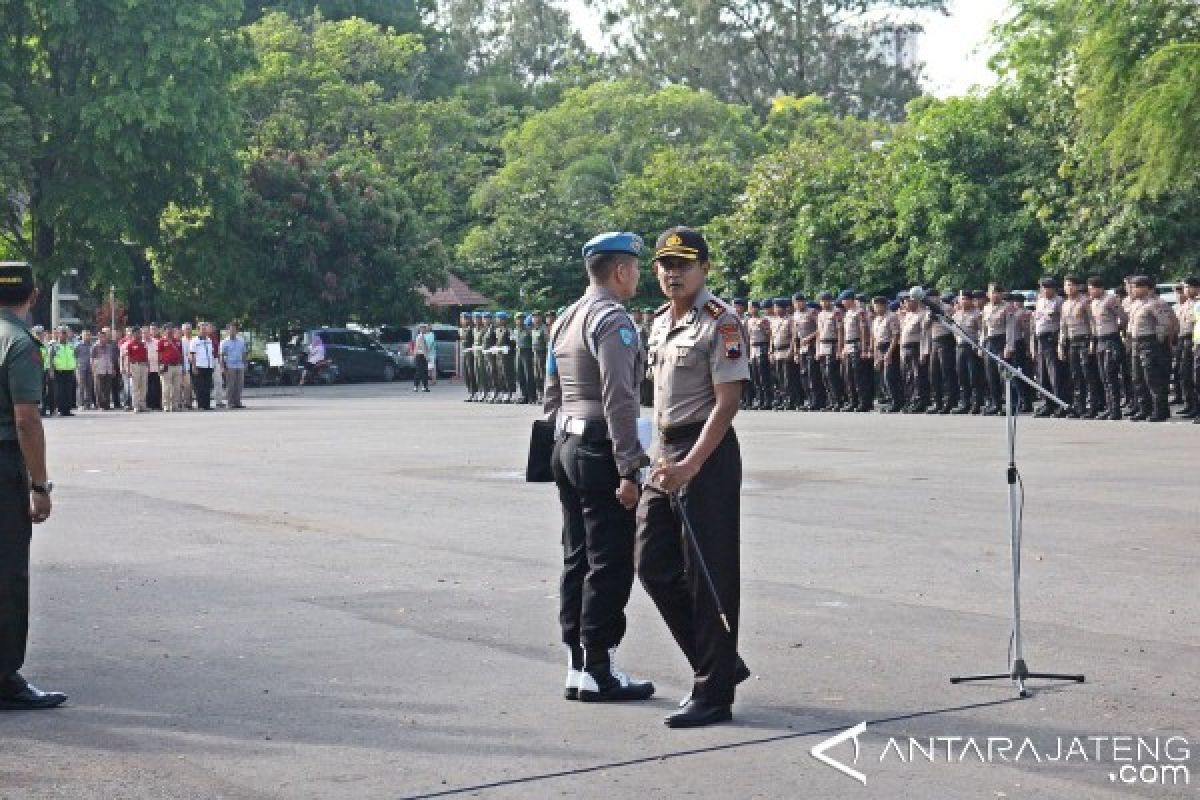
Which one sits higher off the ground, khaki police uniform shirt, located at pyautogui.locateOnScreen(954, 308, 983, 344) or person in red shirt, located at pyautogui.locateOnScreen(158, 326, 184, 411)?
khaki police uniform shirt, located at pyautogui.locateOnScreen(954, 308, 983, 344)

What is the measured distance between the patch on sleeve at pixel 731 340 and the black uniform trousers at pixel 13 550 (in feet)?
9.94

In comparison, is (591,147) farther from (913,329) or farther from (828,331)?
(913,329)

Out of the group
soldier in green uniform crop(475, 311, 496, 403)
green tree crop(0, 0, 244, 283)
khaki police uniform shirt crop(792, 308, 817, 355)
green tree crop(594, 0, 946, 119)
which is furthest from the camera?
green tree crop(594, 0, 946, 119)

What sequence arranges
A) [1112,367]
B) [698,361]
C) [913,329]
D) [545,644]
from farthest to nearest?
1. [913,329]
2. [1112,367]
3. [545,644]
4. [698,361]

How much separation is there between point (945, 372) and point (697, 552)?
82.4 ft

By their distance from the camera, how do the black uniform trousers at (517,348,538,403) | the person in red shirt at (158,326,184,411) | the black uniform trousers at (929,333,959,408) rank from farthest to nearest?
the person in red shirt at (158,326,184,411) < the black uniform trousers at (517,348,538,403) < the black uniform trousers at (929,333,959,408)

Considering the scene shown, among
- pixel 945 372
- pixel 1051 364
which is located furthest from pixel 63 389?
pixel 1051 364

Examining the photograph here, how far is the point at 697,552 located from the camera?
7738mm

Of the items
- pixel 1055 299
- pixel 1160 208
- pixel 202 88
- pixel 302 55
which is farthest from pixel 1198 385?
pixel 302 55

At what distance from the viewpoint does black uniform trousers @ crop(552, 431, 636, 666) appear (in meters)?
8.16

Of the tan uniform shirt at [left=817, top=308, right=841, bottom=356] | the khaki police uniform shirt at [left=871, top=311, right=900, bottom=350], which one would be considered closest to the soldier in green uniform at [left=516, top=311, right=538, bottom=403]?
the tan uniform shirt at [left=817, top=308, right=841, bottom=356]

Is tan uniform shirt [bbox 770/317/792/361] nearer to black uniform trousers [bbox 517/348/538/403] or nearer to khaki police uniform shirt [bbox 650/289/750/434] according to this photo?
black uniform trousers [bbox 517/348/538/403]

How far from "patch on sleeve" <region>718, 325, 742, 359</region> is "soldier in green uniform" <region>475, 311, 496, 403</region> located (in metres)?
35.8

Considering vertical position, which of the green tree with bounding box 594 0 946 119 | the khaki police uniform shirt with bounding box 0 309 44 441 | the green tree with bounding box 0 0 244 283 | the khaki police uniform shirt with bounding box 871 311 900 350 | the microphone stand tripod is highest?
the green tree with bounding box 594 0 946 119
